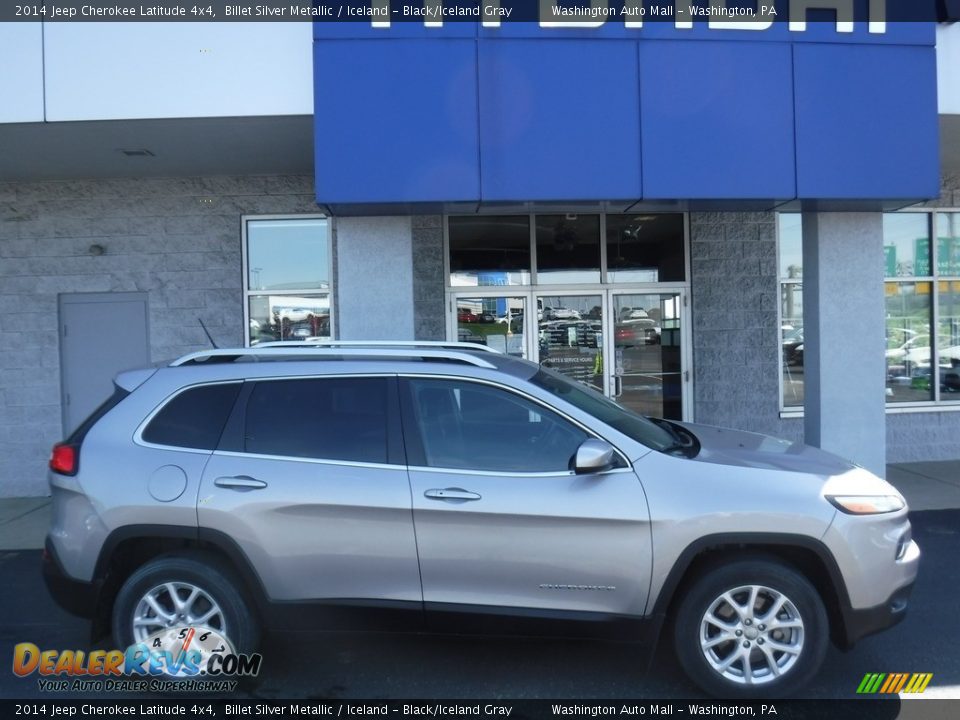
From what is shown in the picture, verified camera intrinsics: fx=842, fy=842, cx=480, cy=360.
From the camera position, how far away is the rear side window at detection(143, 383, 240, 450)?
439 cm

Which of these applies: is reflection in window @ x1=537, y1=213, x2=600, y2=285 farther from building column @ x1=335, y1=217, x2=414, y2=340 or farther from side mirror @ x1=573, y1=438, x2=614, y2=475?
side mirror @ x1=573, y1=438, x2=614, y2=475

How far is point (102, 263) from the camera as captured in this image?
9539mm

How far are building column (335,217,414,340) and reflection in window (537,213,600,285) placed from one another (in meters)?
2.92

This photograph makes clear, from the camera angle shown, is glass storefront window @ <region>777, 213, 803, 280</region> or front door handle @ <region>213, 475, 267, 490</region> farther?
glass storefront window @ <region>777, 213, 803, 280</region>

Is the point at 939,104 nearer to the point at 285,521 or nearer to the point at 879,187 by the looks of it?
the point at 879,187

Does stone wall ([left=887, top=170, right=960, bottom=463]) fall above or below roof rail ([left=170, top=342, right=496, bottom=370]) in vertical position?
below

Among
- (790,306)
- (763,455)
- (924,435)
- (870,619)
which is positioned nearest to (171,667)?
(763,455)

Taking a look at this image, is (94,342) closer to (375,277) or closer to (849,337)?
(375,277)

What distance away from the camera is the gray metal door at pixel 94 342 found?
961 centimetres

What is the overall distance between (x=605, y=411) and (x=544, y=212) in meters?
3.83

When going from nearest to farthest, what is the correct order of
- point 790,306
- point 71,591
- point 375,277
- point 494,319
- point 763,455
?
point 71,591
point 763,455
point 375,277
point 494,319
point 790,306

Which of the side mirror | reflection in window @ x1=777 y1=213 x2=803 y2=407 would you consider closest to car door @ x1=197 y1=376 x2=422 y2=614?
the side mirror

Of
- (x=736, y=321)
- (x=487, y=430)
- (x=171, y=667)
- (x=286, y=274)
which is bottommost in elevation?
(x=171, y=667)

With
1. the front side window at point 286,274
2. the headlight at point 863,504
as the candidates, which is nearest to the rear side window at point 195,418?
the headlight at point 863,504
